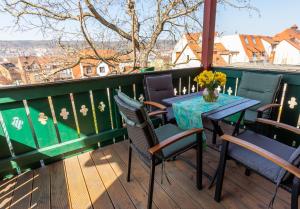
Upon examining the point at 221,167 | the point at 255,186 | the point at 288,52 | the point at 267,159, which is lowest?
the point at 255,186

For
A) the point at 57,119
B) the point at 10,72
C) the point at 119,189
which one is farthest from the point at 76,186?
the point at 10,72

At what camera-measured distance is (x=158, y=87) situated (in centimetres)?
260

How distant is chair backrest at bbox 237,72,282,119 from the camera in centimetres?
225

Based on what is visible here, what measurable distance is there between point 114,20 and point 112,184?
3.88 metres

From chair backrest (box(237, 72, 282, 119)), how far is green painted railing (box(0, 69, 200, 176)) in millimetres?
1523

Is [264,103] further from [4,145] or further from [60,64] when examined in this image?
[60,64]

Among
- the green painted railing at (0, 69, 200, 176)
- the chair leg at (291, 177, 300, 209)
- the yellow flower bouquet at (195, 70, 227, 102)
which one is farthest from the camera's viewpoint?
the green painted railing at (0, 69, 200, 176)

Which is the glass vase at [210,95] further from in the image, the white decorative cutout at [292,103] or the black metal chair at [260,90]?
the white decorative cutout at [292,103]

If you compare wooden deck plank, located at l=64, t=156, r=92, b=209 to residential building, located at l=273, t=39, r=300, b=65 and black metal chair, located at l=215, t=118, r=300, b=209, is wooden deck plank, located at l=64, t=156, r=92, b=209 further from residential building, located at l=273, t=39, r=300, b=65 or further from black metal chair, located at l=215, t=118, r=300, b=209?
residential building, located at l=273, t=39, r=300, b=65

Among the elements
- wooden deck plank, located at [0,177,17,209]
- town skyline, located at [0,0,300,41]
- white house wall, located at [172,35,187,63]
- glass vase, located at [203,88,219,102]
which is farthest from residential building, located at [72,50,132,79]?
glass vase, located at [203,88,219,102]

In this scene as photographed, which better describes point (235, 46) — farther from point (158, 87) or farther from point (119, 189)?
point (119, 189)

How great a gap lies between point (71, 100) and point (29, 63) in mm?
1398

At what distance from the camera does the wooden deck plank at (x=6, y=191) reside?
5.47 ft

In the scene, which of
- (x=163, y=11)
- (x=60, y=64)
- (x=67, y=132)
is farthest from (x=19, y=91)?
(x=163, y=11)
